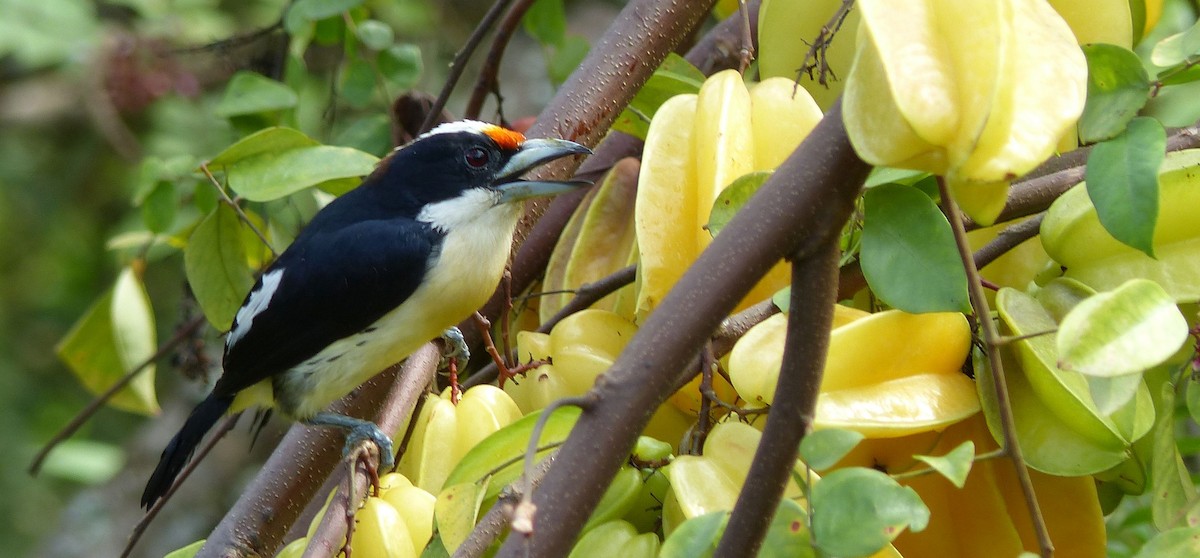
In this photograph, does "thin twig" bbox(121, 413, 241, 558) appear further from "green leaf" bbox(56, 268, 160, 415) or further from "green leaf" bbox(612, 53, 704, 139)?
"green leaf" bbox(612, 53, 704, 139)

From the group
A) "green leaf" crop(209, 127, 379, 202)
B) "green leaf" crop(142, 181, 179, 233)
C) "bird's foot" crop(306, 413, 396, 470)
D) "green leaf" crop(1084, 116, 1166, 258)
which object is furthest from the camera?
"green leaf" crop(142, 181, 179, 233)

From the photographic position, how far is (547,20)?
6.29 feet

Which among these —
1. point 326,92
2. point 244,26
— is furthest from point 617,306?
point 244,26

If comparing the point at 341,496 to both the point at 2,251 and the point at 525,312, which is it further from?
the point at 2,251

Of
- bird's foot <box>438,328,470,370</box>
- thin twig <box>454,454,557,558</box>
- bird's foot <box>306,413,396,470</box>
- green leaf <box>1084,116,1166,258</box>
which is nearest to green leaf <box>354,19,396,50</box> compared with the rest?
bird's foot <box>438,328,470,370</box>

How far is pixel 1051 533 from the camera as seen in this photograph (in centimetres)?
96

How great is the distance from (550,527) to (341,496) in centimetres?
40

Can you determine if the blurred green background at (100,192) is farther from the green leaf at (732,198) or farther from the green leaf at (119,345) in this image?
the green leaf at (732,198)

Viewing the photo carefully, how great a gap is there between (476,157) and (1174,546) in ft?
3.44

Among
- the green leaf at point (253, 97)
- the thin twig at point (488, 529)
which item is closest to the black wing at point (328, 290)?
the green leaf at point (253, 97)

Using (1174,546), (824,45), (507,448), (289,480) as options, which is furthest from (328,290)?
(1174,546)

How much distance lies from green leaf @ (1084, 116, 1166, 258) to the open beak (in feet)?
2.10

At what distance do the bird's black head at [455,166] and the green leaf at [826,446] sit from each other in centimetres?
87

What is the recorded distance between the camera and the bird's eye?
1.58 m
